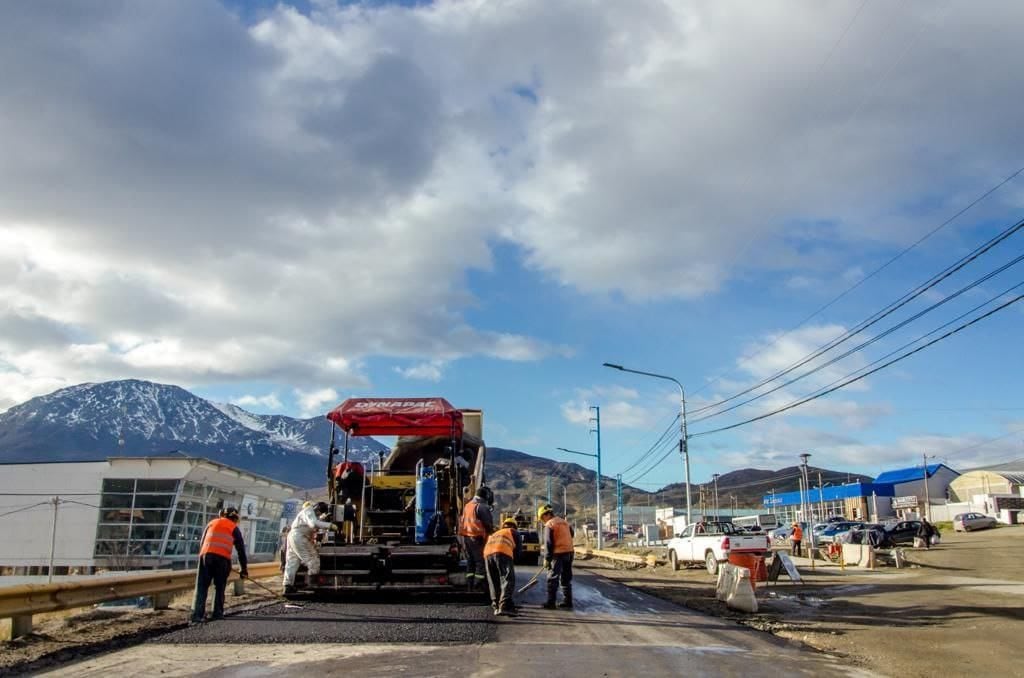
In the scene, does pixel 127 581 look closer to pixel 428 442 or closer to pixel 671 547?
pixel 428 442

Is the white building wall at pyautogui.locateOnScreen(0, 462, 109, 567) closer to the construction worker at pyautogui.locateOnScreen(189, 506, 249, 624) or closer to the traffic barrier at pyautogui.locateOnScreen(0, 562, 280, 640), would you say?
the traffic barrier at pyautogui.locateOnScreen(0, 562, 280, 640)

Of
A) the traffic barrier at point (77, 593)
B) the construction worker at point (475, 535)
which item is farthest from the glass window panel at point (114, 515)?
the construction worker at point (475, 535)

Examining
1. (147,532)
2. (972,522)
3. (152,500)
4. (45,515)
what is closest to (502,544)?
(152,500)

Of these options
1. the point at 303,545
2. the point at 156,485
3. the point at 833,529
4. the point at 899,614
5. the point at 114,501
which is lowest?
the point at 899,614

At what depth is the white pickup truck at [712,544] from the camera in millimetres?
20781

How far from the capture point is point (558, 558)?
11883 mm

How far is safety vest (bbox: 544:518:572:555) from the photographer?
11.9 m

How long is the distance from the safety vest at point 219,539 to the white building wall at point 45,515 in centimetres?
2849

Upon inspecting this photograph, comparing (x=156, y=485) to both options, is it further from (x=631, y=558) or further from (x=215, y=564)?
(x=215, y=564)

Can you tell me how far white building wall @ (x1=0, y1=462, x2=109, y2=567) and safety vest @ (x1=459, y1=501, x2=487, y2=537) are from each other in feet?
95.7

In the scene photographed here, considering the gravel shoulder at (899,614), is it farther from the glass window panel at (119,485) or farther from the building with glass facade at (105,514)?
the glass window panel at (119,485)

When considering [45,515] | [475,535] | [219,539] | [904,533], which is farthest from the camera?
[45,515]

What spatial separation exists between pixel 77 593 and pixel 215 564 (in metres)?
1.58

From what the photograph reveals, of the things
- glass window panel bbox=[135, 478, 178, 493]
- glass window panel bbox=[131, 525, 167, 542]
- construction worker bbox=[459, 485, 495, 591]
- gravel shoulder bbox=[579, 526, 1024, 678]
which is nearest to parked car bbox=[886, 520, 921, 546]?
gravel shoulder bbox=[579, 526, 1024, 678]
